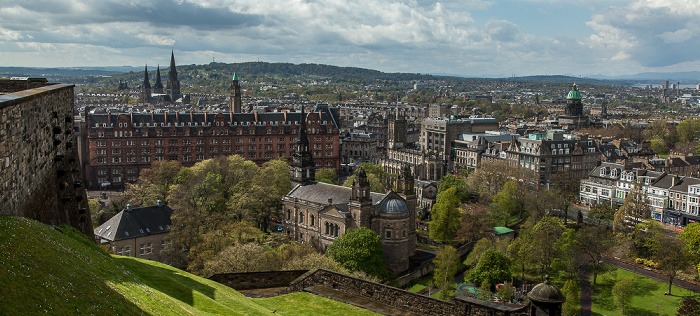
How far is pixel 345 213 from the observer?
66.8 m

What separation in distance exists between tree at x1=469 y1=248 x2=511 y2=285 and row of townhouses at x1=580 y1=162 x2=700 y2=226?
38685mm

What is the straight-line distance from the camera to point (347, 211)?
223ft

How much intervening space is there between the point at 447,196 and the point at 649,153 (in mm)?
73429

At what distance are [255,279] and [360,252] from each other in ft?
83.9

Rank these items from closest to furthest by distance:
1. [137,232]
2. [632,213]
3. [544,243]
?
[137,232] → [544,243] → [632,213]

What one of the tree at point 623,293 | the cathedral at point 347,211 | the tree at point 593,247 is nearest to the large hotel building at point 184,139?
the cathedral at point 347,211

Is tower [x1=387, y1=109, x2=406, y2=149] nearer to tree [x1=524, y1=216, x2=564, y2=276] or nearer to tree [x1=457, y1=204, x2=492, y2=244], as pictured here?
tree [x1=457, y1=204, x2=492, y2=244]

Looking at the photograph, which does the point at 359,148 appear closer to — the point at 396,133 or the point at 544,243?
the point at 396,133

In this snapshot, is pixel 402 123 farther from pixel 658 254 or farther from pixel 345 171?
pixel 658 254

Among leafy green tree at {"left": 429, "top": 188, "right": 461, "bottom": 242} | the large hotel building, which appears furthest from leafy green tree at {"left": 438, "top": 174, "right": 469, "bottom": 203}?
the large hotel building

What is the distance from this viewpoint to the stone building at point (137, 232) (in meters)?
63.1

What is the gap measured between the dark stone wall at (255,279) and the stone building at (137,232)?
104ft

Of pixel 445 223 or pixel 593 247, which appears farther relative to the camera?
pixel 445 223

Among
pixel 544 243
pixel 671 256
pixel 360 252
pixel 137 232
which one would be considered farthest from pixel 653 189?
pixel 137 232
